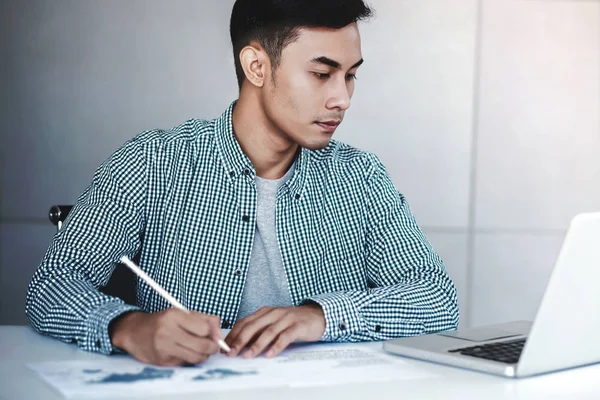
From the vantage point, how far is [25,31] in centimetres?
311

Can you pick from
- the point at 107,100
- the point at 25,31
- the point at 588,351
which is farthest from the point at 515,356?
the point at 25,31

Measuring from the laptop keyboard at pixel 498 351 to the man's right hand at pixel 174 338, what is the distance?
42 cm

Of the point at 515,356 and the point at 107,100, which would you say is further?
the point at 107,100

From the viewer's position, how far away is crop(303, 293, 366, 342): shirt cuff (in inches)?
62.1

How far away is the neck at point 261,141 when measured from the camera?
6.96 ft

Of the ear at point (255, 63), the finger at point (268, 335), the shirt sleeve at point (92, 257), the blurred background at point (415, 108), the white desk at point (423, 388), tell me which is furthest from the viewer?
the blurred background at point (415, 108)

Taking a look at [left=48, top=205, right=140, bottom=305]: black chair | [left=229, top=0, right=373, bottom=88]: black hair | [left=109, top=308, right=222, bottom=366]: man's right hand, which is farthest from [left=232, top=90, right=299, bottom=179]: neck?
[left=109, top=308, right=222, bottom=366]: man's right hand

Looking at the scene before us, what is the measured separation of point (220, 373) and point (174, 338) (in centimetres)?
10

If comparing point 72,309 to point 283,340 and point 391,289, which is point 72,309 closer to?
point 283,340

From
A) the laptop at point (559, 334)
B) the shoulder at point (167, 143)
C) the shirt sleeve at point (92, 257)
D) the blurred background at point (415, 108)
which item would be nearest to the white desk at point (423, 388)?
the laptop at point (559, 334)

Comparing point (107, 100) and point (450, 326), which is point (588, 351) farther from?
A: point (107, 100)

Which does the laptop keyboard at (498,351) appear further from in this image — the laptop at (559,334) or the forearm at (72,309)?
the forearm at (72,309)

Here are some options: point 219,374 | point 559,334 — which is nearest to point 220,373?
point 219,374

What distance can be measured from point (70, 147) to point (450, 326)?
1.89m
